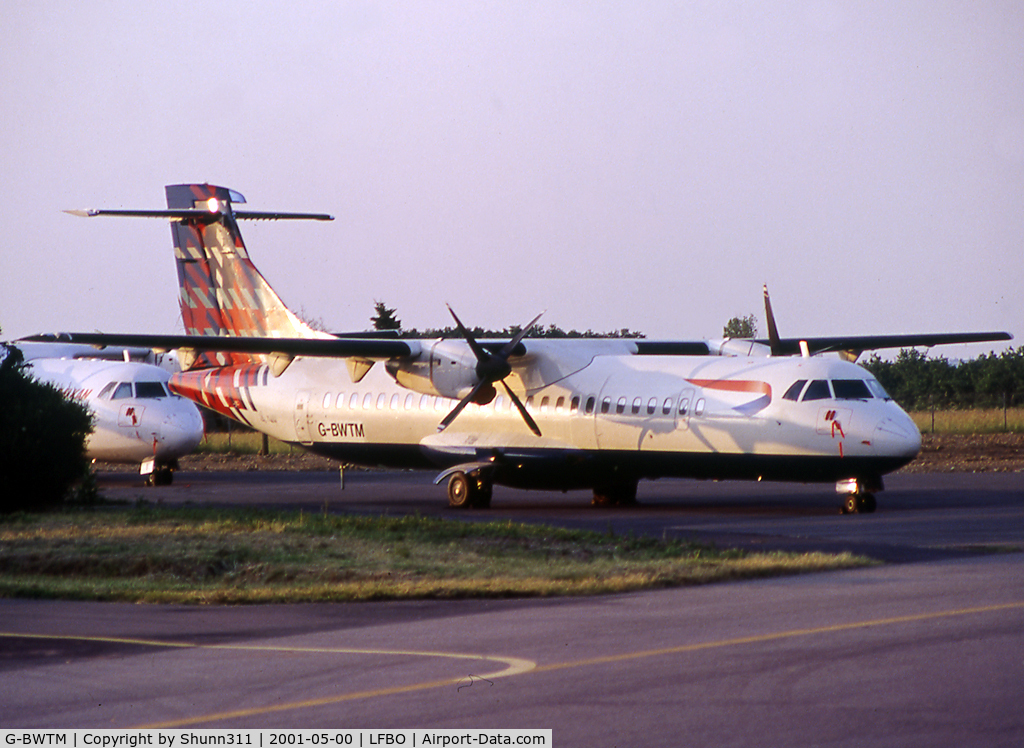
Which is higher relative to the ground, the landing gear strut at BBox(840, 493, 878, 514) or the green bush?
the green bush

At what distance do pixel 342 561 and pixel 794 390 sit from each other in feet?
31.0

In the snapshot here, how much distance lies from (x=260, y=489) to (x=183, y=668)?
20.6 metres

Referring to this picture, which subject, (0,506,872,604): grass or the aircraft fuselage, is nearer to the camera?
(0,506,872,604): grass

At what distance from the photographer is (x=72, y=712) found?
266 inches

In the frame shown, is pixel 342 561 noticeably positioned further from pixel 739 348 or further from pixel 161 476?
pixel 161 476

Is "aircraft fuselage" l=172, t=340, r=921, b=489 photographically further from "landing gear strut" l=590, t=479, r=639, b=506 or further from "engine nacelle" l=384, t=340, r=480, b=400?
"landing gear strut" l=590, t=479, r=639, b=506

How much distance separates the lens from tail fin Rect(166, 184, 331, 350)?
1125 inches

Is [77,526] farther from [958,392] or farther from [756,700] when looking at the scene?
[958,392]

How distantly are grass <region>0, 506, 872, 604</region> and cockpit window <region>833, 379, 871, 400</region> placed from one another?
6212 mm

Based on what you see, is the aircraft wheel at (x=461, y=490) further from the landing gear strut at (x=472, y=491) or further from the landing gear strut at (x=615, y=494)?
Answer: the landing gear strut at (x=615, y=494)

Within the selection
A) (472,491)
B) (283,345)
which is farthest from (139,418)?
(472,491)

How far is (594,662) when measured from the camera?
8.05 meters

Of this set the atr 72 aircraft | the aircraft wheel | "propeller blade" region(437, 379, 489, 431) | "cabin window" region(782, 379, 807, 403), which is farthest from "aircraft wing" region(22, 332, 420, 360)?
"cabin window" region(782, 379, 807, 403)

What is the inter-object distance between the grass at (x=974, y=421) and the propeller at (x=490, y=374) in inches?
996
